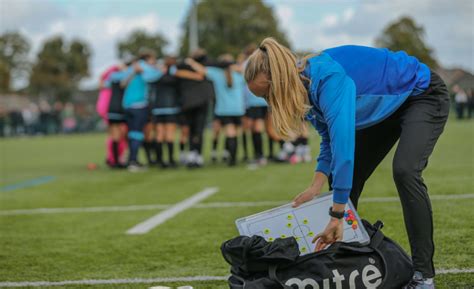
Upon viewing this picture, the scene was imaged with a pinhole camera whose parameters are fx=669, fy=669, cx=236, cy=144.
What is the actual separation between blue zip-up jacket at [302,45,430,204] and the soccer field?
115 centimetres

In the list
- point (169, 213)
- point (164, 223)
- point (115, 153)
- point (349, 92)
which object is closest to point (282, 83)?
point (349, 92)

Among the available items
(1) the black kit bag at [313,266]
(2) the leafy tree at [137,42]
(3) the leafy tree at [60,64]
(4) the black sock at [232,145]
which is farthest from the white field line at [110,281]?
(2) the leafy tree at [137,42]

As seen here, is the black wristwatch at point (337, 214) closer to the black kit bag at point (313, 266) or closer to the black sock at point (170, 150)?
the black kit bag at point (313, 266)

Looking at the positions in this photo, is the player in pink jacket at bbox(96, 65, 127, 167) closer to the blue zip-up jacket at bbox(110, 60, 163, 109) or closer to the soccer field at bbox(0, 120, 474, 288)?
the blue zip-up jacket at bbox(110, 60, 163, 109)

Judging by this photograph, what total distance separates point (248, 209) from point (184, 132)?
23.3 feet

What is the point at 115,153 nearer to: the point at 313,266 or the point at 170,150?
the point at 170,150

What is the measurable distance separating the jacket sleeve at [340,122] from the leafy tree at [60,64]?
86.2 m

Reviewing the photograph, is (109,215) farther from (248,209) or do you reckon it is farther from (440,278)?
(440,278)

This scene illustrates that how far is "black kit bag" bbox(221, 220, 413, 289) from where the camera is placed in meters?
3.76

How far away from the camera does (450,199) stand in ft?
24.1

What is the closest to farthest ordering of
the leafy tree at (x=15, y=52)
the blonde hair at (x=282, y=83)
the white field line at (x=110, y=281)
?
the blonde hair at (x=282, y=83)
the white field line at (x=110, y=281)
the leafy tree at (x=15, y=52)

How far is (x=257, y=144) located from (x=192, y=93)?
67.8 inches

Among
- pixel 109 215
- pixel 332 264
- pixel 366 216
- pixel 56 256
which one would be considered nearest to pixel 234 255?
pixel 332 264

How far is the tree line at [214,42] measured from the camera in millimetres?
74562
